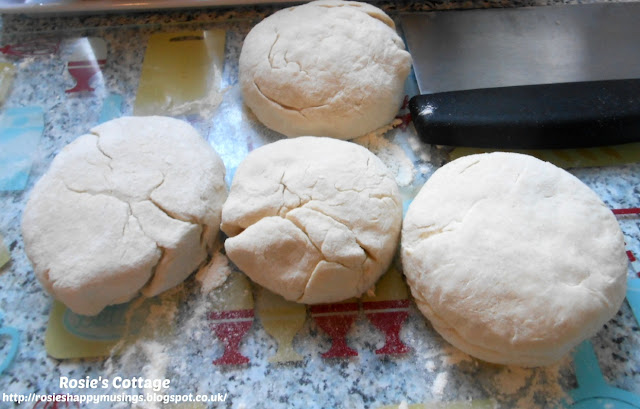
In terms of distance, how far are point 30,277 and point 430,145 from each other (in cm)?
124

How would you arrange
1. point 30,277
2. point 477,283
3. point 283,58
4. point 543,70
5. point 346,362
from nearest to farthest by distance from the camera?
point 477,283
point 346,362
point 30,277
point 283,58
point 543,70

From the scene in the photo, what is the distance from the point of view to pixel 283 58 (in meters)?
1.44

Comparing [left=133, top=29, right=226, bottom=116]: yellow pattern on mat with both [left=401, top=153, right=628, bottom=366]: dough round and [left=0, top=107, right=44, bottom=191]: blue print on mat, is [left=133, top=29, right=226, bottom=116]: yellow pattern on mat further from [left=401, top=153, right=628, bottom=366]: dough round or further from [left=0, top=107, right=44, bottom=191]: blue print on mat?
[left=401, top=153, right=628, bottom=366]: dough round

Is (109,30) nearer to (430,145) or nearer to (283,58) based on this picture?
(283,58)

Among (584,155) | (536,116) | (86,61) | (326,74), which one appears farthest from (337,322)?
(86,61)

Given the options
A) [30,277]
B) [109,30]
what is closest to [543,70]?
[109,30]

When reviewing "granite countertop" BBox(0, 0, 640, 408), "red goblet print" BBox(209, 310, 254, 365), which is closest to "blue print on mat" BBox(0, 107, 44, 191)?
"granite countertop" BBox(0, 0, 640, 408)

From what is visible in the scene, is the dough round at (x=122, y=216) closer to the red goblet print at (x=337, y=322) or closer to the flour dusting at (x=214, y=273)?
the flour dusting at (x=214, y=273)

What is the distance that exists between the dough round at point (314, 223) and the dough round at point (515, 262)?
10 cm

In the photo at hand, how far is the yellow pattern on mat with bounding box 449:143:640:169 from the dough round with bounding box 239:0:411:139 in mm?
312

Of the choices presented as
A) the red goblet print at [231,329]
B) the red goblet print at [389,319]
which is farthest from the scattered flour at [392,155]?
the red goblet print at [231,329]

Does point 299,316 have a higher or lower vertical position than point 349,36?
lower

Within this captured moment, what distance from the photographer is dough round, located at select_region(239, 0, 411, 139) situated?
1387 mm

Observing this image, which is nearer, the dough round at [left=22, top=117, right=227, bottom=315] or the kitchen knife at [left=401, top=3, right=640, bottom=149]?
the dough round at [left=22, top=117, right=227, bottom=315]
